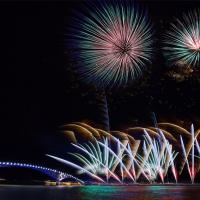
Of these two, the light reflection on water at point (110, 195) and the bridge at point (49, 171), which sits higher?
the bridge at point (49, 171)

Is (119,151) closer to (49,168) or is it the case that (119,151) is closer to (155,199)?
(155,199)

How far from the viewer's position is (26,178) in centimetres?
11188

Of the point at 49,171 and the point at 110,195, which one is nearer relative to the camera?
the point at 110,195

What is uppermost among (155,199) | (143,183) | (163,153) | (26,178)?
(26,178)

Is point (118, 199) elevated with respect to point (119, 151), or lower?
lower

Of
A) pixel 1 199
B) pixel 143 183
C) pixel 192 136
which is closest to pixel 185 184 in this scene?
pixel 143 183

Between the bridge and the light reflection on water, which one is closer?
the light reflection on water

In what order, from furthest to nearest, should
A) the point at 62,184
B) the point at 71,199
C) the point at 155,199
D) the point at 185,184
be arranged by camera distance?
1. the point at 62,184
2. the point at 185,184
3. the point at 71,199
4. the point at 155,199

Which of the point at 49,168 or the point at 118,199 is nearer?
the point at 118,199

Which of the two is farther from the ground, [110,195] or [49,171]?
[49,171]

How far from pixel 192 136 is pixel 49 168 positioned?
5500 centimetres

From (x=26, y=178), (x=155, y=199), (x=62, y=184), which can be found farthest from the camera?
(x=26, y=178)

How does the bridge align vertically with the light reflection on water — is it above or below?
above

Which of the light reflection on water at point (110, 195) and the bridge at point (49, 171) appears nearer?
the light reflection on water at point (110, 195)
